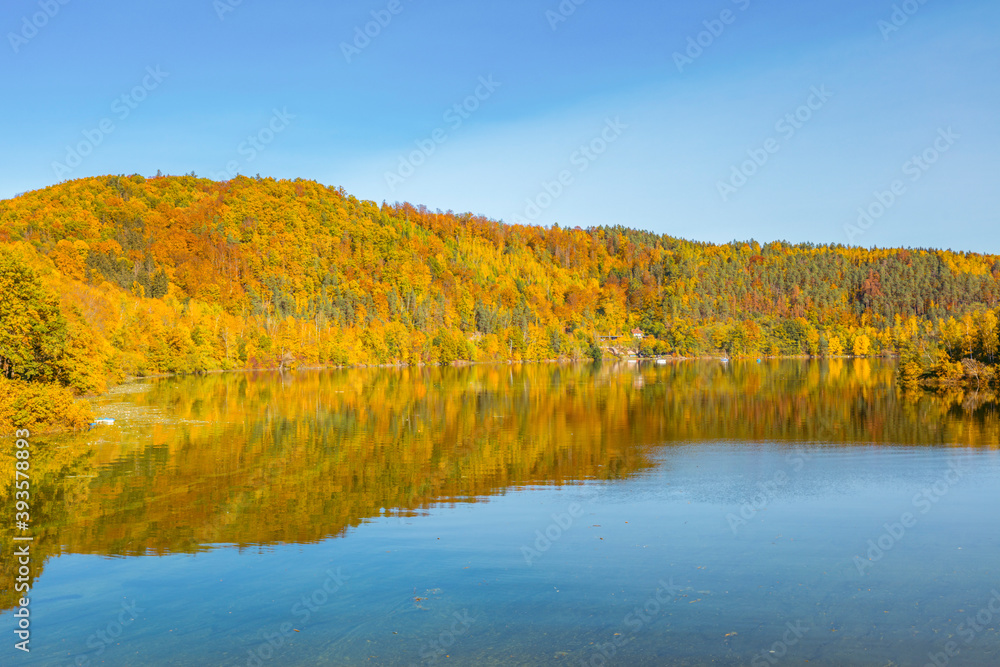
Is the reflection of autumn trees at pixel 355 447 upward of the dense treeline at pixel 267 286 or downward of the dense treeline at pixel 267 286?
downward

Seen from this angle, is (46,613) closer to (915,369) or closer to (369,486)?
(369,486)

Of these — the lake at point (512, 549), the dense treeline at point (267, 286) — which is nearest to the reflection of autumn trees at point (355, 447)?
the lake at point (512, 549)

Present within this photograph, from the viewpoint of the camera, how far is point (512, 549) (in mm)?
16859

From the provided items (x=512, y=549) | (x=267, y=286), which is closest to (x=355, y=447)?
(x=512, y=549)

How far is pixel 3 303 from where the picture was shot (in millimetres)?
33281

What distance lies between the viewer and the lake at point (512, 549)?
1182cm

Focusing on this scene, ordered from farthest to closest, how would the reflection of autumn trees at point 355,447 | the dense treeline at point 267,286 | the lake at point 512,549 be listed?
the dense treeline at point 267,286
the reflection of autumn trees at point 355,447
the lake at point 512,549

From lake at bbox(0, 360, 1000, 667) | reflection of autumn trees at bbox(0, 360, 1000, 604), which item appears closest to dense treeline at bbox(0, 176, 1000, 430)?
reflection of autumn trees at bbox(0, 360, 1000, 604)

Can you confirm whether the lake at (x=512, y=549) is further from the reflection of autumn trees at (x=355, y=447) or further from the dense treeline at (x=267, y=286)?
the dense treeline at (x=267, y=286)

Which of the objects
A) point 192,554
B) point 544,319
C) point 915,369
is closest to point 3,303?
point 192,554

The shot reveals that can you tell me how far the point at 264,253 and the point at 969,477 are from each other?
524 feet

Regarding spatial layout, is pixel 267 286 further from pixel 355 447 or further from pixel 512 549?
pixel 512 549

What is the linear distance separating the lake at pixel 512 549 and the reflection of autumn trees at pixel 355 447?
181mm

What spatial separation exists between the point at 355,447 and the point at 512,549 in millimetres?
17368
